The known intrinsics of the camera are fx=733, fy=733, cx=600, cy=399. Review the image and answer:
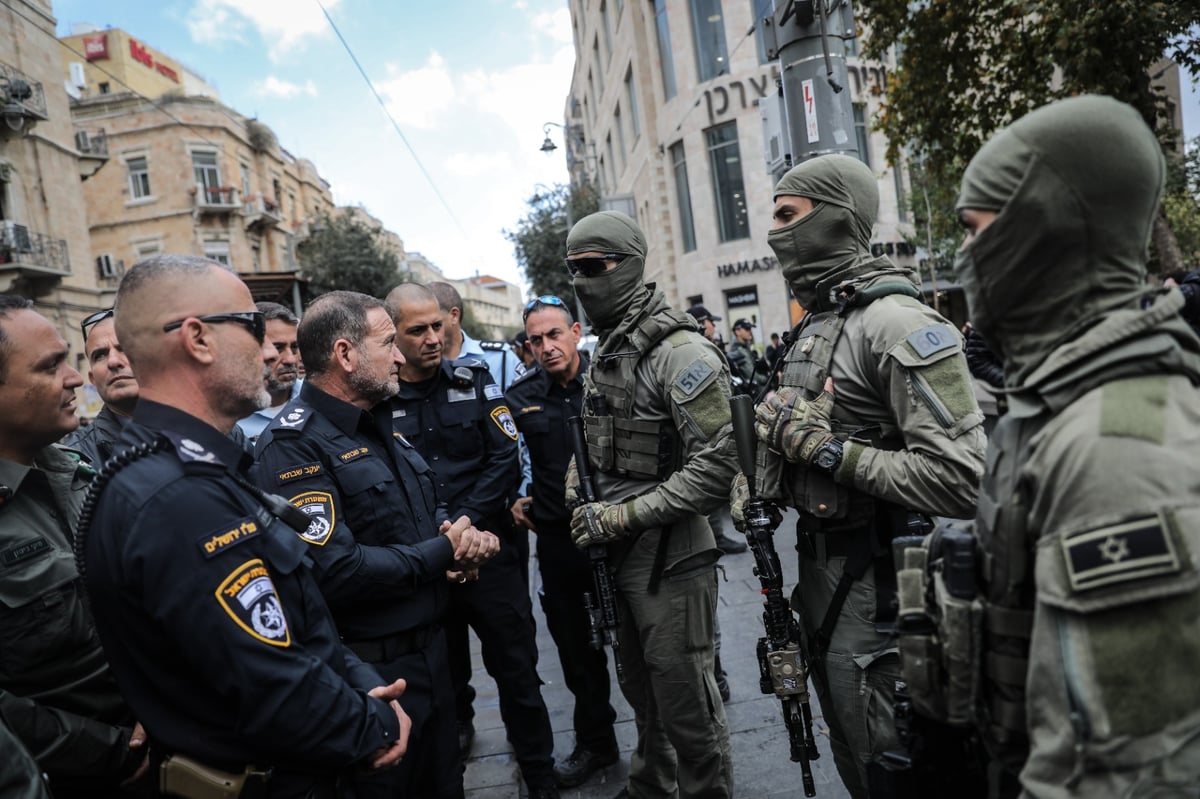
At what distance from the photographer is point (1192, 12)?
766 centimetres

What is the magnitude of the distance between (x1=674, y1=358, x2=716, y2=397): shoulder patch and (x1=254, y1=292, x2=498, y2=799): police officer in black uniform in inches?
37.7

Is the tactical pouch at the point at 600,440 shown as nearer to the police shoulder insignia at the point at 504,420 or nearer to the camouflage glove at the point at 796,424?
the police shoulder insignia at the point at 504,420

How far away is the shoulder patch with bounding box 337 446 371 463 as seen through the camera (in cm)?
259

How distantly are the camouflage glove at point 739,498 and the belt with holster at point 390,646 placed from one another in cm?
120

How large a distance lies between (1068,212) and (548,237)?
25.9 metres

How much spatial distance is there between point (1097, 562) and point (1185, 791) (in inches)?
13.1

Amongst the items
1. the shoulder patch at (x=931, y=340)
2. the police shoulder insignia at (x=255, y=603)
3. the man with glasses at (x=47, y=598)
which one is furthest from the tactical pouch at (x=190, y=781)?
the shoulder patch at (x=931, y=340)

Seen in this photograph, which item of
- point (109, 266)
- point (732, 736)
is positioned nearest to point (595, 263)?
point (732, 736)

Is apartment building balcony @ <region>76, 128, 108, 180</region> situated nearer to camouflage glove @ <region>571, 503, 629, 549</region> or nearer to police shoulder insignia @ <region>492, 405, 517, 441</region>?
police shoulder insignia @ <region>492, 405, 517, 441</region>

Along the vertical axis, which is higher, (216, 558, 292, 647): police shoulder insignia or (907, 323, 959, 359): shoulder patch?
(907, 323, 959, 359): shoulder patch

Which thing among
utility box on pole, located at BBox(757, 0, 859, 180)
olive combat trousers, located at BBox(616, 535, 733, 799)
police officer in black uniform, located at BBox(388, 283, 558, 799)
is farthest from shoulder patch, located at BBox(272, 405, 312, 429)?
utility box on pole, located at BBox(757, 0, 859, 180)

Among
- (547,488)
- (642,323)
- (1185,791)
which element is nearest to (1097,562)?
(1185,791)

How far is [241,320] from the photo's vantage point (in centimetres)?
192

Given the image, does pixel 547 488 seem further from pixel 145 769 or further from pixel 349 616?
pixel 145 769
